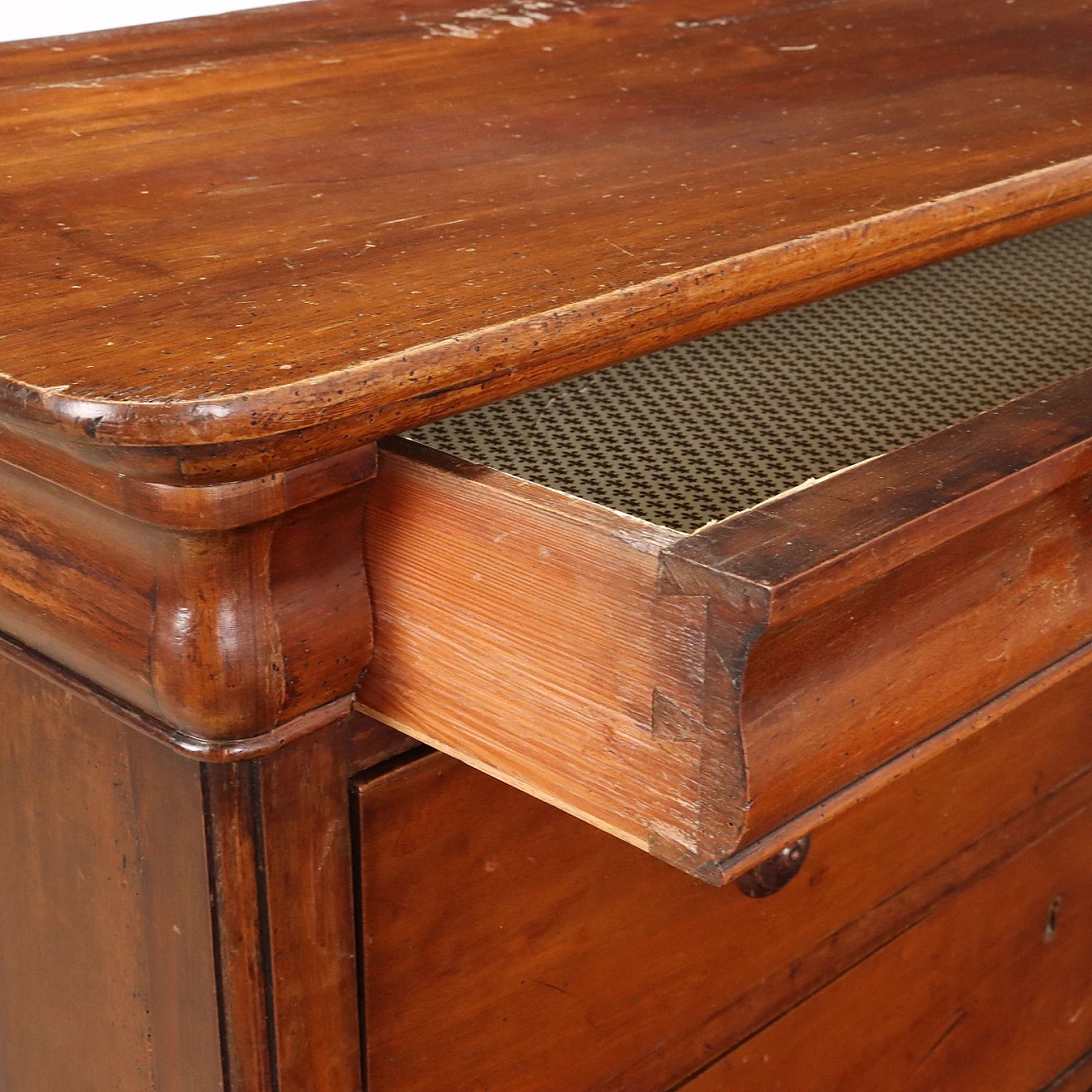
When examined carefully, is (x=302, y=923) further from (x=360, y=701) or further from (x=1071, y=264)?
(x=1071, y=264)

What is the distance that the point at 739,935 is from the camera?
0.91 m

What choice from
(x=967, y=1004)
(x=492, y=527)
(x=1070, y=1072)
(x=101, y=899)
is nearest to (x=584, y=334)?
(x=492, y=527)

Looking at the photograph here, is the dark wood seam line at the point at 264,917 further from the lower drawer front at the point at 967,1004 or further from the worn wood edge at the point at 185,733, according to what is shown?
the lower drawer front at the point at 967,1004

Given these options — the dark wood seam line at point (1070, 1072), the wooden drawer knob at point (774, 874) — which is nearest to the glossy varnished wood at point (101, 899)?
the wooden drawer knob at point (774, 874)

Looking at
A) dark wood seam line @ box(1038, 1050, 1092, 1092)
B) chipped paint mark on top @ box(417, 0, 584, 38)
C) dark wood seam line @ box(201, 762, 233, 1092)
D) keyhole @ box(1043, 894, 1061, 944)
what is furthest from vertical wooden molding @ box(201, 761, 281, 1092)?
dark wood seam line @ box(1038, 1050, 1092, 1092)

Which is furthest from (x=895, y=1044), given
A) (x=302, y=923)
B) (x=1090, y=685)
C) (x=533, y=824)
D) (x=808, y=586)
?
(x=808, y=586)

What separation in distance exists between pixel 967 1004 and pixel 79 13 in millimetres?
1250

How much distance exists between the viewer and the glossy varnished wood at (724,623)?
0.50m

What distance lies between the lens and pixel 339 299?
55 cm

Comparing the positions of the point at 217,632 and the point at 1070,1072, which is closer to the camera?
the point at 217,632

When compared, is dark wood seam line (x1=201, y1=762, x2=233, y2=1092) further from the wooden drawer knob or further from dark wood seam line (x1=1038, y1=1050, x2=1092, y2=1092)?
dark wood seam line (x1=1038, y1=1050, x2=1092, y2=1092)

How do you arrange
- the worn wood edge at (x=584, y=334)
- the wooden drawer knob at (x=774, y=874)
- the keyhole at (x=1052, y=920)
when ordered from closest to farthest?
the worn wood edge at (x=584, y=334)
the wooden drawer knob at (x=774, y=874)
the keyhole at (x=1052, y=920)

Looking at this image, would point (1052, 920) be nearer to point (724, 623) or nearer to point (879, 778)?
point (879, 778)

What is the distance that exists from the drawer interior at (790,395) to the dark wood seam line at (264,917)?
0.51 ft
